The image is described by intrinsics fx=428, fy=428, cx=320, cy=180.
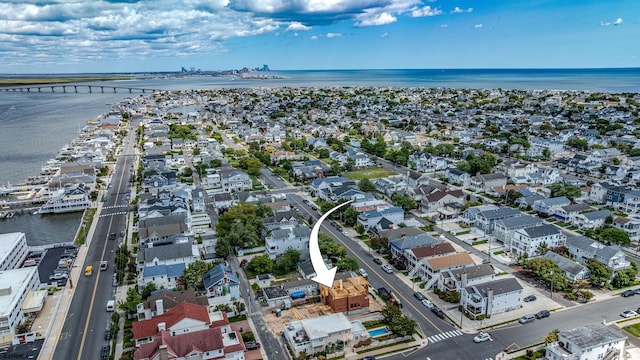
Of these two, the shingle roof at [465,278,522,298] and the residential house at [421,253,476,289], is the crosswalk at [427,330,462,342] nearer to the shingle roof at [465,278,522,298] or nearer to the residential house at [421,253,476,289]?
the shingle roof at [465,278,522,298]

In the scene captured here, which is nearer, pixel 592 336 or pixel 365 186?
pixel 592 336

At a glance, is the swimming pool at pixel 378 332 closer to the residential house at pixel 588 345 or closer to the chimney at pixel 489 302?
the chimney at pixel 489 302

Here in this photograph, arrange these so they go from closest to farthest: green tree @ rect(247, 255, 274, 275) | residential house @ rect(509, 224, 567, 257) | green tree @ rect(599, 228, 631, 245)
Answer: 1. green tree @ rect(247, 255, 274, 275)
2. residential house @ rect(509, 224, 567, 257)
3. green tree @ rect(599, 228, 631, 245)

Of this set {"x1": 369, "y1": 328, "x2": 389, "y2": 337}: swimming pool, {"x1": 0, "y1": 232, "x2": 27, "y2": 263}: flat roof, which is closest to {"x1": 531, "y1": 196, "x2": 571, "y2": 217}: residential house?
{"x1": 369, "y1": 328, "x2": 389, "y2": 337}: swimming pool

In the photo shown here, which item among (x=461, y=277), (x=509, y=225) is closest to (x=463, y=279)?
(x=461, y=277)

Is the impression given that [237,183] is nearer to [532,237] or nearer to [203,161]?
[203,161]

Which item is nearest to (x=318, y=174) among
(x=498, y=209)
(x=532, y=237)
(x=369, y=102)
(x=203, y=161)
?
(x=203, y=161)

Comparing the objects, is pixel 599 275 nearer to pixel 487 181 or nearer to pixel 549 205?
pixel 549 205
